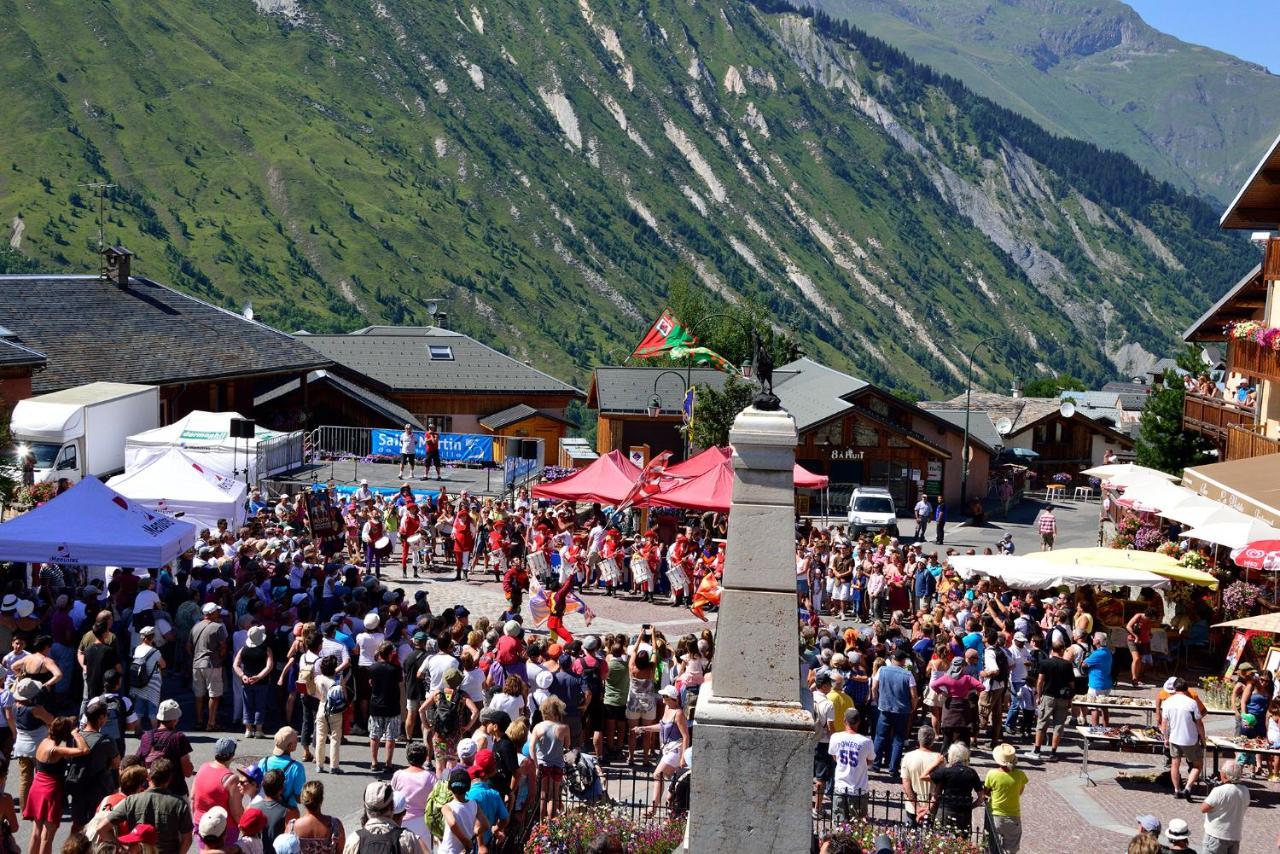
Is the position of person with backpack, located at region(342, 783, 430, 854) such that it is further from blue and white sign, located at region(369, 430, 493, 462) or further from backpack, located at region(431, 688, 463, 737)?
blue and white sign, located at region(369, 430, 493, 462)

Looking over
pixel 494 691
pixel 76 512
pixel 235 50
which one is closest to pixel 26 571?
pixel 76 512

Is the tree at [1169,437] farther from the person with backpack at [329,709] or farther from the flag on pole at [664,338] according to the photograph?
the person with backpack at [329,709]

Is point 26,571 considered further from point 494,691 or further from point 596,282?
point 596,282

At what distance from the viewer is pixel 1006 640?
741 inches

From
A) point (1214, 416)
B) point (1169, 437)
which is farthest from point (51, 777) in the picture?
point (1169, 437)

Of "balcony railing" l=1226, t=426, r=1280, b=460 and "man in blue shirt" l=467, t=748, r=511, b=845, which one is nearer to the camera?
"man in blue shirt" l=467, t=748, r=511, b=845

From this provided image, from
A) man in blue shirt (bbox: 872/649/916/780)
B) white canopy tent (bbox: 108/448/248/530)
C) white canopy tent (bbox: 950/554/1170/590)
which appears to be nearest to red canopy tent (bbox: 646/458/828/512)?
white canopy tent (bbox: 950/554/1170/590)

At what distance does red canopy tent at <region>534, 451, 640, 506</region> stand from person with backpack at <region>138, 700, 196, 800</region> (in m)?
17.0

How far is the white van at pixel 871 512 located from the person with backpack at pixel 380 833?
107 ft

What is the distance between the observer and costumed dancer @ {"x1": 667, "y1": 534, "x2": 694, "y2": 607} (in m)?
27.1

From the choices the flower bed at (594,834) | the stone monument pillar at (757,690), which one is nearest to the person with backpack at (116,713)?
the flower bed at (594,834)

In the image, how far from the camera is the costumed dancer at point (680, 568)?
1068 inches

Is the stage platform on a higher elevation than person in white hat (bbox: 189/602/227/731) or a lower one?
higher

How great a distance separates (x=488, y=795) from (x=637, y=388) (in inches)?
2219
